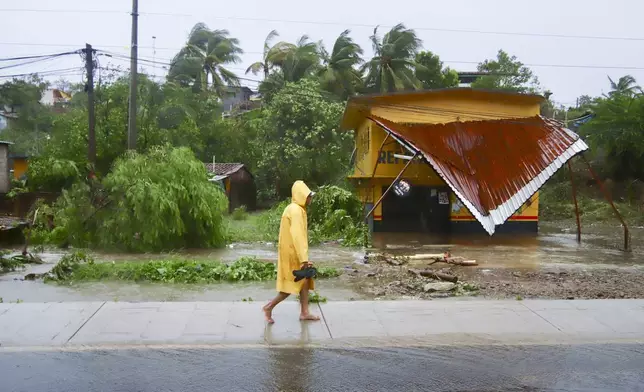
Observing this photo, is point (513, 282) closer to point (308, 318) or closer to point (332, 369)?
point (308, 318)

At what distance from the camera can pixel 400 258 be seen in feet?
47.2

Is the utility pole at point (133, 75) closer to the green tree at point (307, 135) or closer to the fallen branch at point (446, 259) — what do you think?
the fallen branch at point (446, 259)

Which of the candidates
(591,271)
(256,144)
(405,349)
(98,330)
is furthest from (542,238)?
(256,144)

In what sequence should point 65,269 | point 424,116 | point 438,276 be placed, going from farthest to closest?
point 424,116 < point 65,269 < point 438,276

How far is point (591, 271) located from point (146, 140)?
19.3 metres

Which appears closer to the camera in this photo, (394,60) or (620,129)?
(620,129)

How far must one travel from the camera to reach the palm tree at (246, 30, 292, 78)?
143ft

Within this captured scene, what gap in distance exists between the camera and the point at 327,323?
7.99m

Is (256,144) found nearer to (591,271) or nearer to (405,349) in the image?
(591,271)

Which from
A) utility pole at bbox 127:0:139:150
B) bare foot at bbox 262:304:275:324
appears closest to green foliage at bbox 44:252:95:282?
bare foot at bbox 262:304:275:324

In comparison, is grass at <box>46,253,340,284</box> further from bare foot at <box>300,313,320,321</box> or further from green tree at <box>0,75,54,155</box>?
green tree at <box>0,75,54,155</box>

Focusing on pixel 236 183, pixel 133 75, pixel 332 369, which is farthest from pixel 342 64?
pixel 332 369

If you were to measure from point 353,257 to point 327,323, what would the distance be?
7.48 m

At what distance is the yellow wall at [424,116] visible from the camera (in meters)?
22.5
